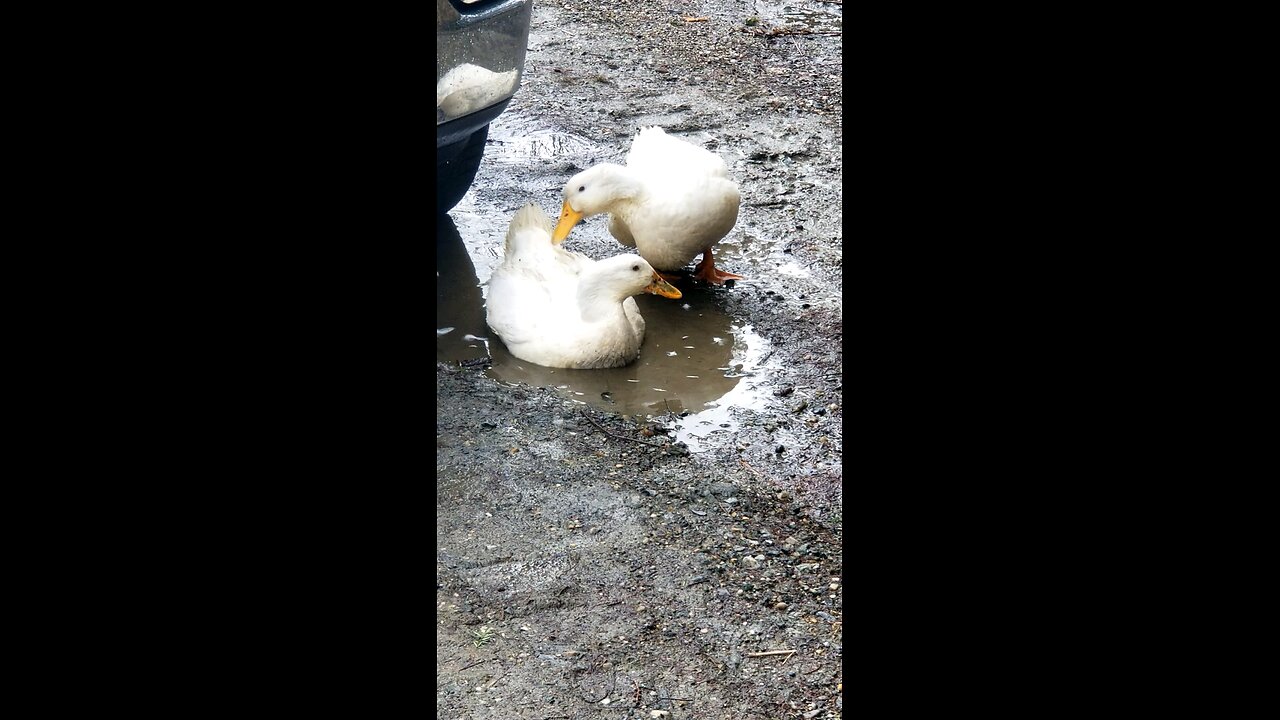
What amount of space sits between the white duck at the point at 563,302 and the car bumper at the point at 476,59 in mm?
487

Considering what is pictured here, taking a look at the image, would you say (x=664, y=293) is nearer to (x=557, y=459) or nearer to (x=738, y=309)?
(x=738, y=309)

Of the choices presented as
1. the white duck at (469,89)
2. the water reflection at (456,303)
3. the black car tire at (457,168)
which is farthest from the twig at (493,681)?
the black car tire at (457,168)

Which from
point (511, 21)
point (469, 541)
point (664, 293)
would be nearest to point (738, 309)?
point (664, 293)

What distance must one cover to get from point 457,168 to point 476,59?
0.60 m

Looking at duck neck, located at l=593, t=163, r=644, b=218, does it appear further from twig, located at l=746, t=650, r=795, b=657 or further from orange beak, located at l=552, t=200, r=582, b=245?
twig, located at l=746, t=650, r=795, b=657

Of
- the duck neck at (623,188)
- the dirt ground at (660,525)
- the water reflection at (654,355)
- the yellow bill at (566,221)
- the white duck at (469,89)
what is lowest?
the water reflection at (654,355)

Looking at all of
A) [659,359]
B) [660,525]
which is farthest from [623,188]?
[660,525]

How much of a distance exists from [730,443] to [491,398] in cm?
82

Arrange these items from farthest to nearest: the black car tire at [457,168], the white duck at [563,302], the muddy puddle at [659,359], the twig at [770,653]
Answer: the black car tire at [457,168]
the white duck at [563,302]
the muddy puddle at [659,359]
the twig at [770,653]

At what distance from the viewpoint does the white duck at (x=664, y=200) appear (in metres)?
4.64

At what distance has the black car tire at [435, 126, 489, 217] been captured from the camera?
16.3 feet

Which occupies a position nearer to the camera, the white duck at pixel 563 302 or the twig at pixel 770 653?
the twig at pixel 770 653

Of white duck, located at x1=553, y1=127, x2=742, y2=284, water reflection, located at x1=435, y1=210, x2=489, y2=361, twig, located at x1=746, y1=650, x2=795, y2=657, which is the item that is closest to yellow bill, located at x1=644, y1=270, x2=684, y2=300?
white duck, located at x1=553, y1=127, x2=742, y2=284

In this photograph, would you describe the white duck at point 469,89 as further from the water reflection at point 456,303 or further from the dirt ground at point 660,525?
the dirt ground at point 660,525
